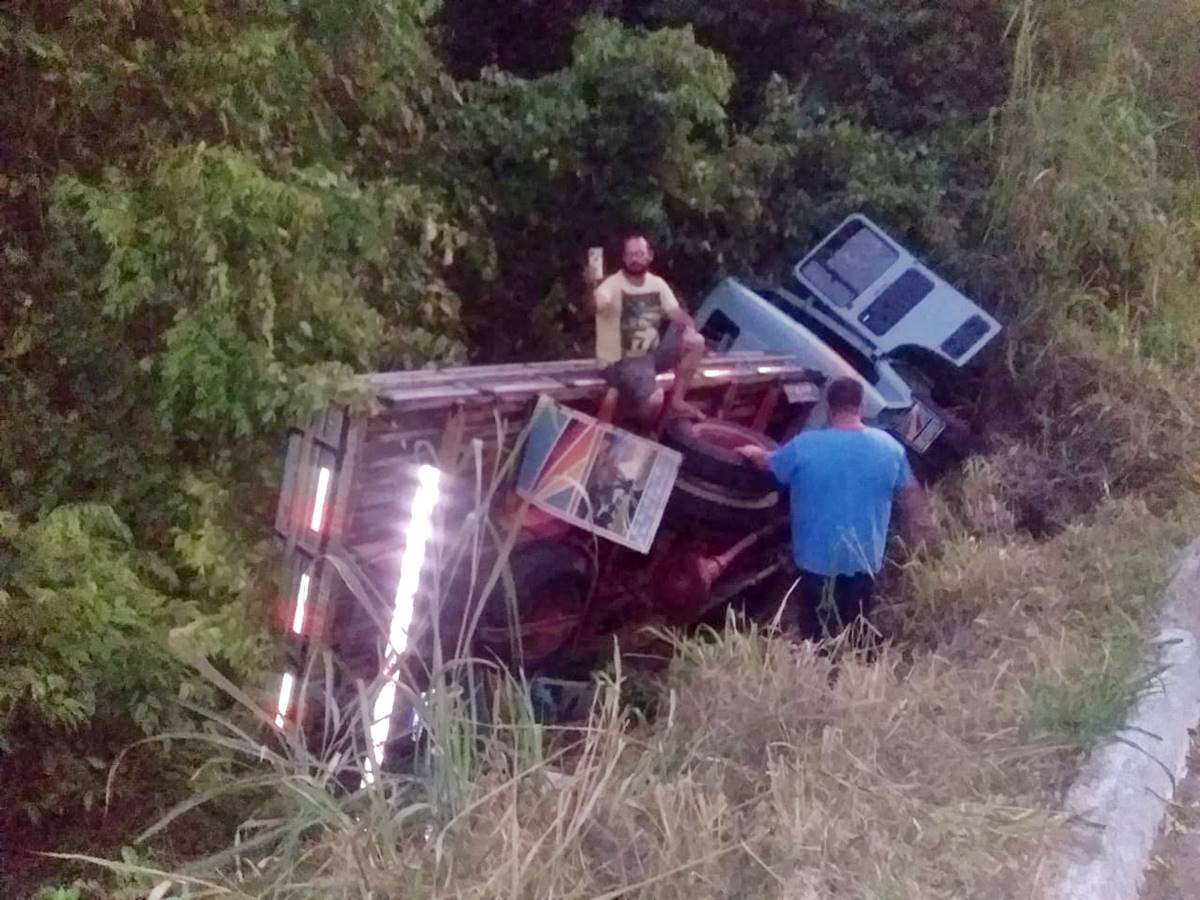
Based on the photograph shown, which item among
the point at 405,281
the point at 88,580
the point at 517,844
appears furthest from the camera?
the point at 405,281

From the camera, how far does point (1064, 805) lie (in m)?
3.60

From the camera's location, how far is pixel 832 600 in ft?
18.5

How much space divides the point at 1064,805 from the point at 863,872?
2.86ft

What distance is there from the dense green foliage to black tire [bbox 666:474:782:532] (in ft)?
4.80

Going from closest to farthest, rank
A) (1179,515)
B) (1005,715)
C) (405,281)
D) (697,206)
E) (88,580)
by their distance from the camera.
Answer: (1005,715) → (88,580) → (1179,515) → (405,281) → (697,206)

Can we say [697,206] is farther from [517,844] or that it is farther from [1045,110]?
[517,844]

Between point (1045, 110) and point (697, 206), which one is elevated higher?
point (1045, 110)

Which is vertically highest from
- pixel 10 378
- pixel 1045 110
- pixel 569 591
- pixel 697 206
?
pixel 1045 110

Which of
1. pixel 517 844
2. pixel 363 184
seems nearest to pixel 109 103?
pixel 363 184

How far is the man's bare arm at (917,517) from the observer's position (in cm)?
586

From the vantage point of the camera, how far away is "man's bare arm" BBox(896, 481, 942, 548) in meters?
5.86

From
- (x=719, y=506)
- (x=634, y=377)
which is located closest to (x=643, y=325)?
(x=634, y=377)

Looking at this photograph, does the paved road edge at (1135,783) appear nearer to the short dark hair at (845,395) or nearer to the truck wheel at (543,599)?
the short dark hair at (845,395)

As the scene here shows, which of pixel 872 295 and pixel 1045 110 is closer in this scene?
pixel 872 295
